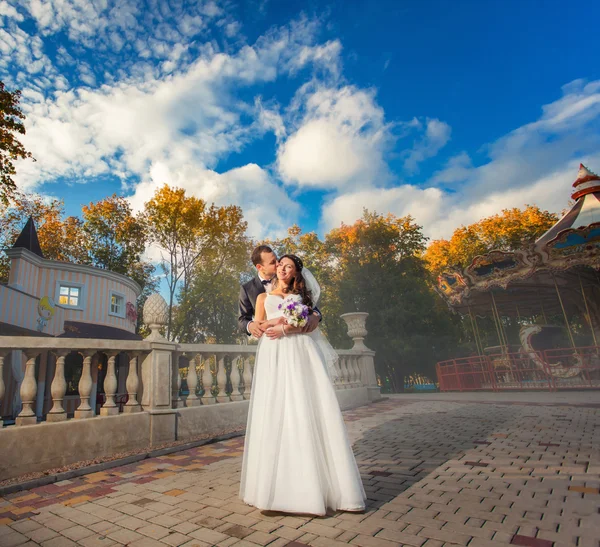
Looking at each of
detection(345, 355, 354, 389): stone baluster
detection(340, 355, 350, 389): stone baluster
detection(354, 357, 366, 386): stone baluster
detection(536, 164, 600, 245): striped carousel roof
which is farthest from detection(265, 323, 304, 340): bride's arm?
detection(536, 164, 600, 245): striped carousel roof

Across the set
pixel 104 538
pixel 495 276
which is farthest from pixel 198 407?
pixel 495 276

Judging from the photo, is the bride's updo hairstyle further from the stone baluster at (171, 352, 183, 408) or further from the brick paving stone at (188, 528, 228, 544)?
the stone baluster at (171, 352, 183, 408)

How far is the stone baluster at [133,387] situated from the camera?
521cm

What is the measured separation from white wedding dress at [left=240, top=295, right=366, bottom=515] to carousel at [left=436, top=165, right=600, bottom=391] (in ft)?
42.9

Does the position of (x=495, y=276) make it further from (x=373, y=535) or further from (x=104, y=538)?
(x=104, y=538)

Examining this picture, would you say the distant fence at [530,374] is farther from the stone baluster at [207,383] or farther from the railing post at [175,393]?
the railing post at [175,393]

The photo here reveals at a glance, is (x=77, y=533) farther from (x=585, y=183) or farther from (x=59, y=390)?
(x=585, y=183)

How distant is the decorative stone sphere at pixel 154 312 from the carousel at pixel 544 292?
525 inches

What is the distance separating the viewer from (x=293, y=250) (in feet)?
97.5

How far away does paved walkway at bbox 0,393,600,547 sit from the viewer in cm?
220

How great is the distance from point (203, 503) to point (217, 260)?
22.6 metres

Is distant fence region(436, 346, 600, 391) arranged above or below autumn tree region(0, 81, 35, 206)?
below

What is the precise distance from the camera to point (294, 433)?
8.77 feet

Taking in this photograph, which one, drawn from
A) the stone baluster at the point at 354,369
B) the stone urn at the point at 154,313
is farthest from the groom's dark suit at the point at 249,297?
the stone baluster at the point at 354,369
